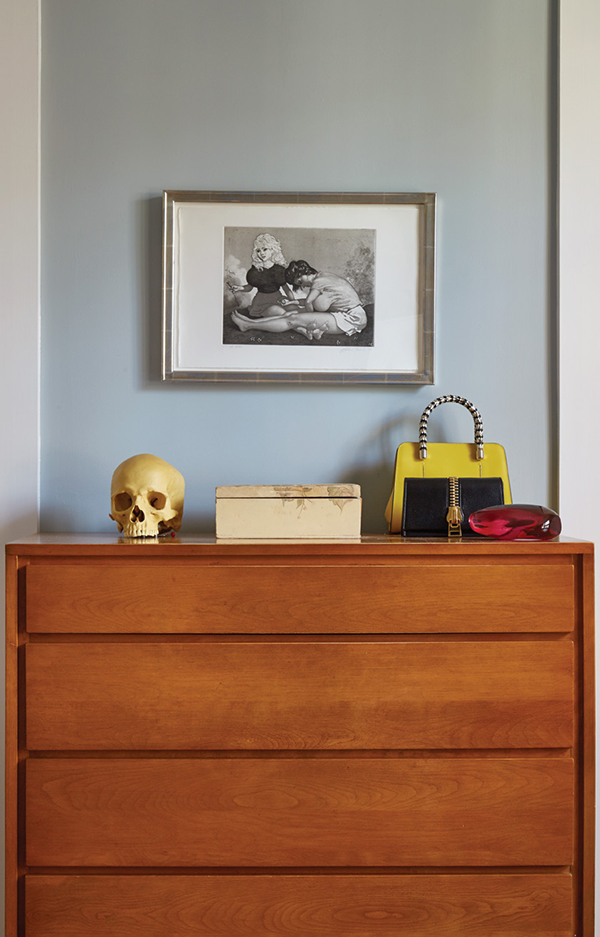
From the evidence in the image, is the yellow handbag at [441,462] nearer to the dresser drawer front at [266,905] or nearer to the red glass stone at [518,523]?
the red glass stone at [518,523]

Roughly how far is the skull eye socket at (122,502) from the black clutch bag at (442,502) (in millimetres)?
698

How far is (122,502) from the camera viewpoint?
165 centimetres

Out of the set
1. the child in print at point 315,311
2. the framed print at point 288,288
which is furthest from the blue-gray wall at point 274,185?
the child in print at point 315,311

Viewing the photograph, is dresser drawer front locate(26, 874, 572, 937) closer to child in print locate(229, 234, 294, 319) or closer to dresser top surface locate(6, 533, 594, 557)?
dresser top surface locate(6, 533, 594, 557)

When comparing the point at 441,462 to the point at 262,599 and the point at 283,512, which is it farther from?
the point at 262,599

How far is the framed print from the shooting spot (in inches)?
75.1

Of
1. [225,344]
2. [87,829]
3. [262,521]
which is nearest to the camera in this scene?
[87,829]

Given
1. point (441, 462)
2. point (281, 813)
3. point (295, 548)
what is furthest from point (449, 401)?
point (281, 813)

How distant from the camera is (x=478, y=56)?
1.94 m

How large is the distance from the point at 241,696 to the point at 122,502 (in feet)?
1.84

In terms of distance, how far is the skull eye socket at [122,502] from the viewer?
64.5 inches

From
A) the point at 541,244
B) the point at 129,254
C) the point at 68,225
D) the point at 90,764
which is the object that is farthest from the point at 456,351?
the point at 90,764

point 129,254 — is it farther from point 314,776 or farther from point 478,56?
point 314,776

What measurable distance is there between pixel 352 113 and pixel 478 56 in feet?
1.33
